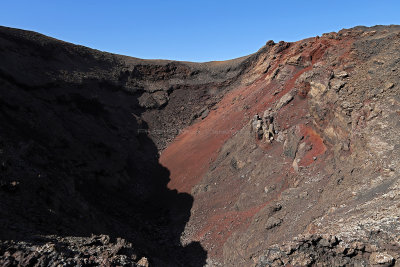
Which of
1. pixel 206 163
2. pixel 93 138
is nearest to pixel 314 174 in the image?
pixel 206 163

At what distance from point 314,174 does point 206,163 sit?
1115 cm

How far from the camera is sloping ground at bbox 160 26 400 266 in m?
8.66

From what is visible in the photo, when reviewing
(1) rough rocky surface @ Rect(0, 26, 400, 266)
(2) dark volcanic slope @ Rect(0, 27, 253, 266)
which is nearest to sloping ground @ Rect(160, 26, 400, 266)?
(1) rough rocky surface @ Rect(0, 26, 400, 266)

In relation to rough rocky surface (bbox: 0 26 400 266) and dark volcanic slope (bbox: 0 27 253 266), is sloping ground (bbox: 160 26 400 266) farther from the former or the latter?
dark volcanic slope (bbox: 0 27 253 266)

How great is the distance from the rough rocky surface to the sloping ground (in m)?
0.07

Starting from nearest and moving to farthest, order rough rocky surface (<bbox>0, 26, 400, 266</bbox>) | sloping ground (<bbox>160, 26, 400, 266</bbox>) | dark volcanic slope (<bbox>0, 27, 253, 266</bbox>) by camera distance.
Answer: sloping ground (<bbox>160, 26, 400, 266</bbox>)
rough rocky surface (<bbox>0, 26, 400, 266</bbox>)
dark volcanic slope (<bbox>0, 27, 253, 266</bbox>)

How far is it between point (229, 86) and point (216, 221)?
26.5m

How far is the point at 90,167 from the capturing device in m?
22.5

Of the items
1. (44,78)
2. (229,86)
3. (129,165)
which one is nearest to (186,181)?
(129,165)

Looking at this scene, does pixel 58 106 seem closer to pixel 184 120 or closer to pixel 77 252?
pixel 184 120

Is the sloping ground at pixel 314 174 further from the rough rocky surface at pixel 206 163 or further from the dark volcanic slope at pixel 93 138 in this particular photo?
the dark volcanic slope at pixel 93 138

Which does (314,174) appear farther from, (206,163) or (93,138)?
(93,138)

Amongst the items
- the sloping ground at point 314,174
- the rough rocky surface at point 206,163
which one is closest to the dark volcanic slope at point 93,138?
the rough rocky surface at point 206,163

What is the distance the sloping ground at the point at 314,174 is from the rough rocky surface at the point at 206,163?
69mm
